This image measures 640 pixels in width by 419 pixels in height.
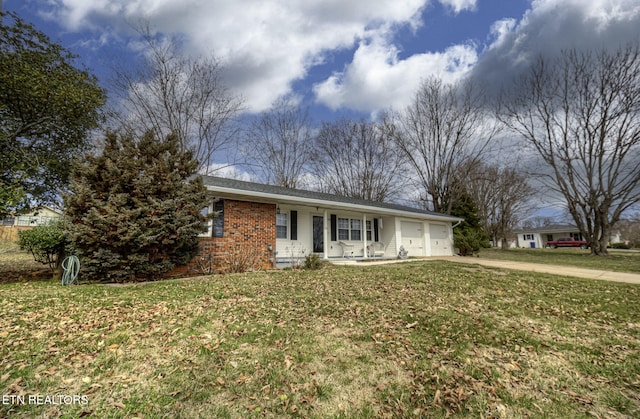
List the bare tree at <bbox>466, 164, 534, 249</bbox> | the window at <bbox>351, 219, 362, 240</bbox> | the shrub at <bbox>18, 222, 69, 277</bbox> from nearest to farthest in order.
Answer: the shrub at <bbox>18, 222, 69, 277</bbox> < the window at <bbox>351, 219, 362, 240</bbox> < the bare tree at <bbox>466, 164, 534, 249</bbox>

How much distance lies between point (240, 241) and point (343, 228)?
6044 millimetres

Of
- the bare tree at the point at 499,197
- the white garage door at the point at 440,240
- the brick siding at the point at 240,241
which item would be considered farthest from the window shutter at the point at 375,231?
the bare tree at the point at 499,197

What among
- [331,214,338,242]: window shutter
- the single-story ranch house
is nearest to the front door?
the single-story ranch house

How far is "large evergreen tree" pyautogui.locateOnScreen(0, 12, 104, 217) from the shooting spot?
783cm

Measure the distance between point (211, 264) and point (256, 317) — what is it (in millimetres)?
5101

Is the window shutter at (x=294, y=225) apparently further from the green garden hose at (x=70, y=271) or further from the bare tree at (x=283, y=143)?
the bare tree at (x=283, y=143)

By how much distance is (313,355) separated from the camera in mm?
3312

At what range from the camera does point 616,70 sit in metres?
18.5

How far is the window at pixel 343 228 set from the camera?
46.5 ft

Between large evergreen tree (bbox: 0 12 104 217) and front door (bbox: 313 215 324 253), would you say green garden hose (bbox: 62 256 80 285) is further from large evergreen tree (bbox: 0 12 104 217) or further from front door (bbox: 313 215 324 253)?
front door (bbox: 313 215 324 253)

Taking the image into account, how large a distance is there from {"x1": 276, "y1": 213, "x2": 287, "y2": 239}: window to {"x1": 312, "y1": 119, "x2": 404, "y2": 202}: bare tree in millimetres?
14211

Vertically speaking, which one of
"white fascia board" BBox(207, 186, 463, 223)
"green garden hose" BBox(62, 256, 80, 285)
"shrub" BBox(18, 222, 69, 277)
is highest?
"white fascia board" BBox(207, 186, 463, 223)

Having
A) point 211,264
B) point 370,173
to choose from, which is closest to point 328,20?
point 211,264

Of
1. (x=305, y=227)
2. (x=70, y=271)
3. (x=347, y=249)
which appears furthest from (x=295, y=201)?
(x=70, y=271)
